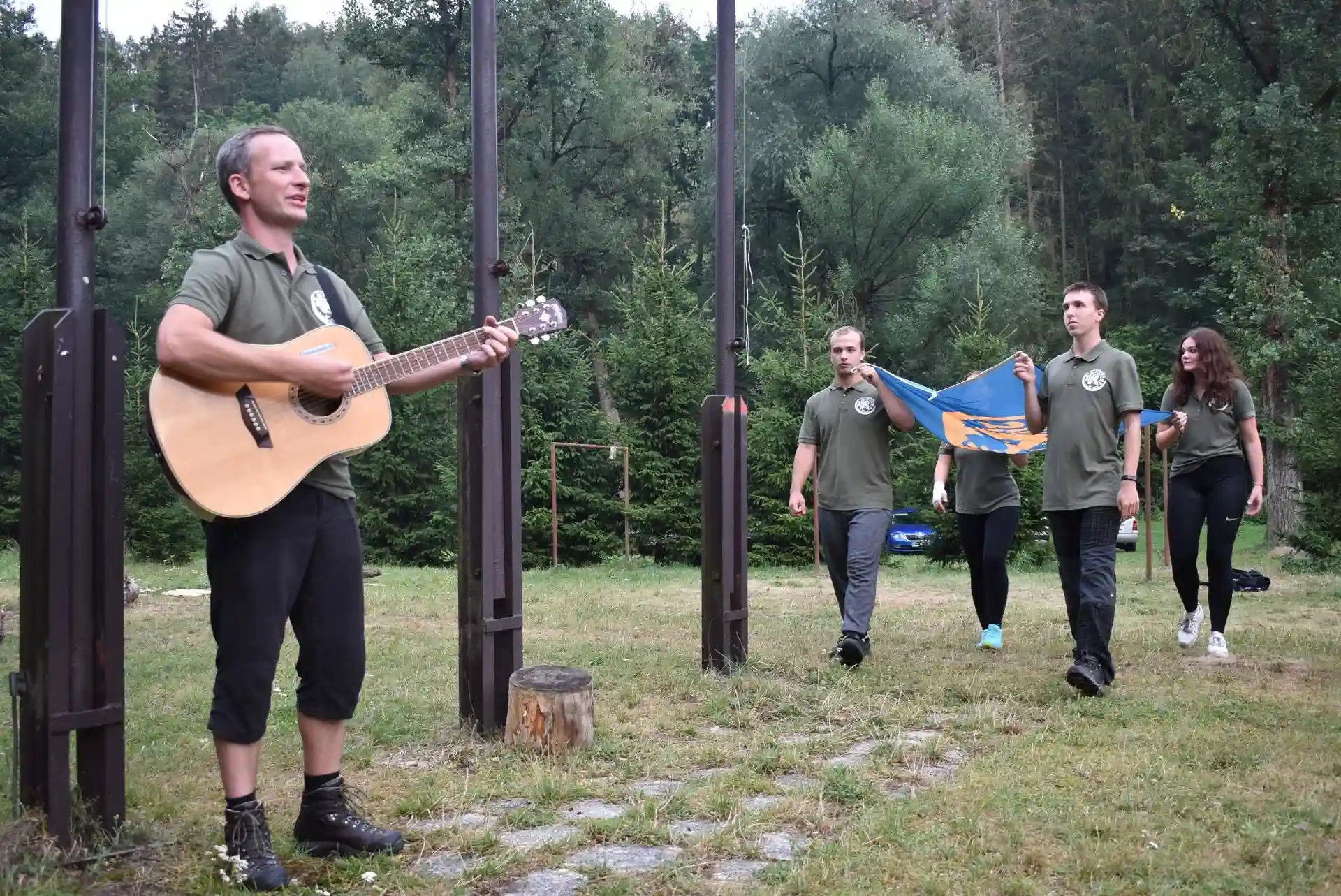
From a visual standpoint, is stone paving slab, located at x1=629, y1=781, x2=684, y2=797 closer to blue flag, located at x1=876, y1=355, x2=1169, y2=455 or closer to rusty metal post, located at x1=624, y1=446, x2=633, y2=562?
blue flag, located at x1=876, y1=355, x2=1169, y2=455

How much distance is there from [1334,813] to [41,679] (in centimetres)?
366

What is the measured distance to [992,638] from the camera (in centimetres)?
713

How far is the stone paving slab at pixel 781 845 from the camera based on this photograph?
11.0 ft

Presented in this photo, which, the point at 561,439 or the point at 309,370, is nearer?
the point at 309,370

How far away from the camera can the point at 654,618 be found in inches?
361

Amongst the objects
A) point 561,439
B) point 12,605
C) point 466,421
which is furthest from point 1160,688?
point 561,439

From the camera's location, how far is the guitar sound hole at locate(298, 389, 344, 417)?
3.24 metres

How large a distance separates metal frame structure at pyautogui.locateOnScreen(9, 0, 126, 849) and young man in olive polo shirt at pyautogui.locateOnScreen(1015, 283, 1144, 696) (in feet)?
13.3

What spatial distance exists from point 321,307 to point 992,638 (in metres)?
4.98

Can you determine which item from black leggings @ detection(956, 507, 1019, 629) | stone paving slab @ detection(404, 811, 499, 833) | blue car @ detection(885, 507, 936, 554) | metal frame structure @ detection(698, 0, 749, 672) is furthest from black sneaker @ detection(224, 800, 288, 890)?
blue car @ detection(885, 507, 936, 554)

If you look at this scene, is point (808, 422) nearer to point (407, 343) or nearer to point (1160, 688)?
point (1160, 688)

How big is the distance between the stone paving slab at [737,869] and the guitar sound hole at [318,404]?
1.61 metres

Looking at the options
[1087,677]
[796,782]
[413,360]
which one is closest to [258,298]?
[413,360]

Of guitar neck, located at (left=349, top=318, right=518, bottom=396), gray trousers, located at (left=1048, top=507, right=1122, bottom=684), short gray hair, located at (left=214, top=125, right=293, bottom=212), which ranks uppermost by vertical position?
short gray hair, located at (left=214, top=125, right=293, bottom=212)
